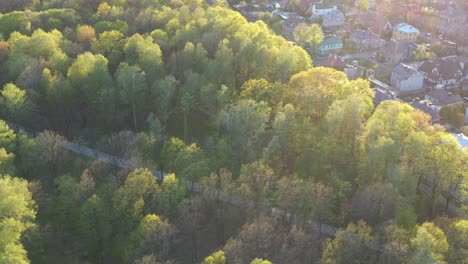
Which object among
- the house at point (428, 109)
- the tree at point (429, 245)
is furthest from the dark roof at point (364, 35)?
the tree at point (429, 245)

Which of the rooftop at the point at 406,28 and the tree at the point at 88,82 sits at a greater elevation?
the tree at the point at 88,82

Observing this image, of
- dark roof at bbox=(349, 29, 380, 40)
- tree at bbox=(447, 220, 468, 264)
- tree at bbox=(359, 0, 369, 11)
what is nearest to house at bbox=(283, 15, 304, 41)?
dark roof at bbox=(349, 29, 380, 40)

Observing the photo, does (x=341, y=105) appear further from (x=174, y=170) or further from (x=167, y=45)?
(x=167, y=45)

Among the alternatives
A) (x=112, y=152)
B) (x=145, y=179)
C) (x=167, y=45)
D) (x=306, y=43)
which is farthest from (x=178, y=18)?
(x=145, y=179)

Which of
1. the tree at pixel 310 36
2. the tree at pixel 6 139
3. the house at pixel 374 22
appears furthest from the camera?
the house at pixel 374 22

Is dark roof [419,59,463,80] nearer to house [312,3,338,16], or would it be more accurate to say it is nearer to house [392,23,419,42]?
house [392,23,419,42]

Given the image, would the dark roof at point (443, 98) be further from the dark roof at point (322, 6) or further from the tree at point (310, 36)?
the dark roof at point (322, 6)

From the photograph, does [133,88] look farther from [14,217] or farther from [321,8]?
[321,8]
